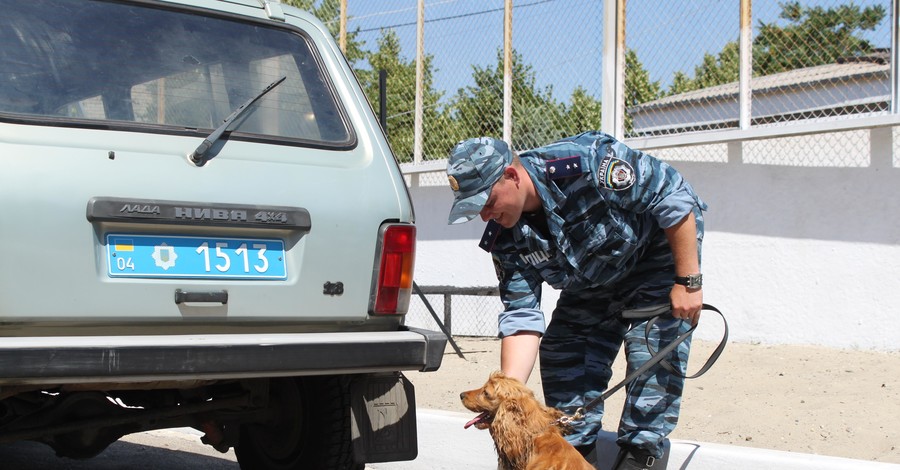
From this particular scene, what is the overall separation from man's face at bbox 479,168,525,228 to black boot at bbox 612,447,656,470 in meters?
1.08

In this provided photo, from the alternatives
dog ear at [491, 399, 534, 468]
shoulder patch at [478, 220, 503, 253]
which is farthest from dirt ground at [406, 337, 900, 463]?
dog ear at [491, 399, 534, 468]

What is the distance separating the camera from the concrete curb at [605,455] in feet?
13.9

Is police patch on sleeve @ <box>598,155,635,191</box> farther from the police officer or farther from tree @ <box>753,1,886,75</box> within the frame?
tree @ <box>753,1,886,75</box>

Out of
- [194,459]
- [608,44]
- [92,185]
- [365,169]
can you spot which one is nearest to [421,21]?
[608,44]

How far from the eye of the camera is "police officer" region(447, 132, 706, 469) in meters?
3.60

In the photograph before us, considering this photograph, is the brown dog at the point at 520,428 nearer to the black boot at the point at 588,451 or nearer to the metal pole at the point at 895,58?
the black boot at the point at 588,451

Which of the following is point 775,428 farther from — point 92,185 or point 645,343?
point 92,185

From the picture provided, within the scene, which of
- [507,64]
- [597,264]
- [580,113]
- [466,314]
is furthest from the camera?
[466,314]

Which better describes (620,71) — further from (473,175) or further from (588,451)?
(473,175)

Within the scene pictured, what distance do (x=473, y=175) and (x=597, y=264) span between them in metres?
0.74

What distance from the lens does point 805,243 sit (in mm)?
7730

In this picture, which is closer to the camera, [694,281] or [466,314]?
[694,281]

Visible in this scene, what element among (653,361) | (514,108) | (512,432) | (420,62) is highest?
(420,62)

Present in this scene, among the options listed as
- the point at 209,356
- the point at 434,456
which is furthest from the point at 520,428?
the point at 434,456
